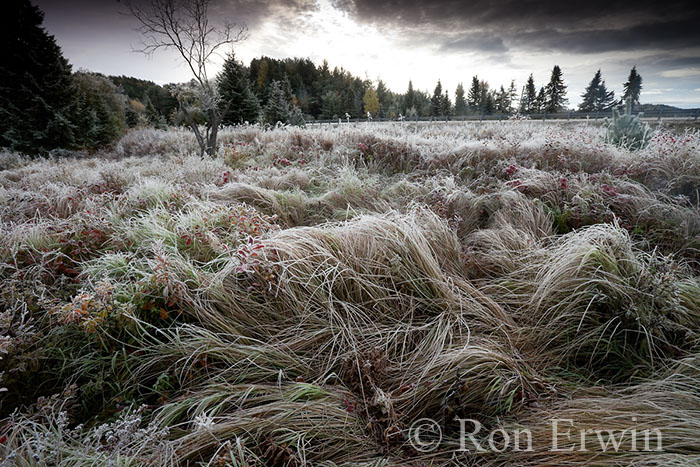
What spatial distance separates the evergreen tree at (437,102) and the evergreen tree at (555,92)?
1454 centimetres

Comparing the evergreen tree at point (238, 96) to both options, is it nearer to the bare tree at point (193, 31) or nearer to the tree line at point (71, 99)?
the tree line at point (71, 99)

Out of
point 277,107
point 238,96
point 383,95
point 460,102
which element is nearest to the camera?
point 238,96

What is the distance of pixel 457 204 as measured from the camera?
11.3 ft

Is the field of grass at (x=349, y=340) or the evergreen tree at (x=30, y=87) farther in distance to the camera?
the evergreen tree at (x=30, y=87)

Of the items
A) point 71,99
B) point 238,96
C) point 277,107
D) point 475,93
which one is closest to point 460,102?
point 475,93

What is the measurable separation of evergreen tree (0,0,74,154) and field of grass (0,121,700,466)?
599 inches

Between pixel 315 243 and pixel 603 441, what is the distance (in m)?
1.79

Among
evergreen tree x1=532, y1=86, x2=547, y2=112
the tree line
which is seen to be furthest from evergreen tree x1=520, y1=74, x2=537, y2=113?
the tree line

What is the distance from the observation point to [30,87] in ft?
42.3

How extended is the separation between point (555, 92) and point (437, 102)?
16.3 m

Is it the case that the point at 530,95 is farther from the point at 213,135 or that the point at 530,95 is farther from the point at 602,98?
the point at 213,135

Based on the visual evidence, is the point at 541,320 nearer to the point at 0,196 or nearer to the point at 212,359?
the point at 212,359

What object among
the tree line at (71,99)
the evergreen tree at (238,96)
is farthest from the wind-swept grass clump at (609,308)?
the evergreen tree at (238,96)

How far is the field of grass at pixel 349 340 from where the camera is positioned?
47.2 inches
